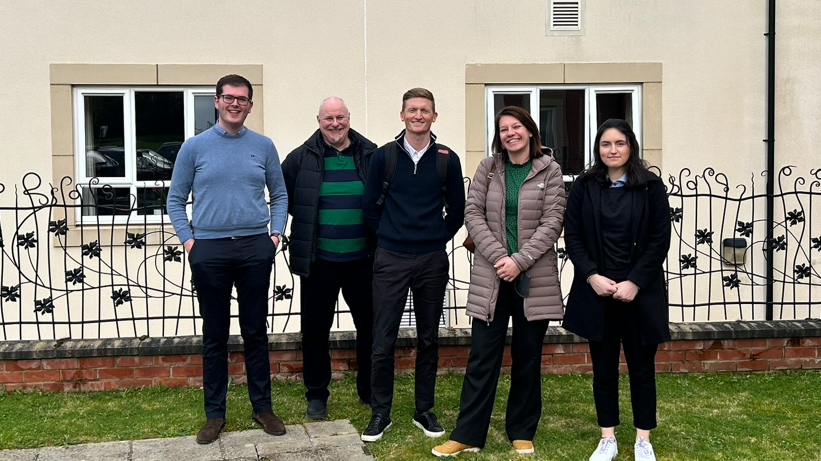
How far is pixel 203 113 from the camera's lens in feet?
24.8

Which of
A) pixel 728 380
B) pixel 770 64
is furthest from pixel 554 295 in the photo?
pixel 770 64

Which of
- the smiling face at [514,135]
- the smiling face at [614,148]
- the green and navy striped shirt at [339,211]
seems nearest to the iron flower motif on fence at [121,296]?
the green and navy striped shirt at [339,211]

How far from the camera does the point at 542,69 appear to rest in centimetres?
767

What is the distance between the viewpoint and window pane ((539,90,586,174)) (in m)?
7.84

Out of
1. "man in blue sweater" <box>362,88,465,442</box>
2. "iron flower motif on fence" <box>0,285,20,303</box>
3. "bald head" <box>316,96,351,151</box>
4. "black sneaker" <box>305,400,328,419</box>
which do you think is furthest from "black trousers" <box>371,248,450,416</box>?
"iron flower motif on fence" <box>0,285,20,303</box>

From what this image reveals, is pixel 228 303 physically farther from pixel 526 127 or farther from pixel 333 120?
pixel 526 127

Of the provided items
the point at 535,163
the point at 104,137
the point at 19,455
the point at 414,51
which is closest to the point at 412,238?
the point at 535,163

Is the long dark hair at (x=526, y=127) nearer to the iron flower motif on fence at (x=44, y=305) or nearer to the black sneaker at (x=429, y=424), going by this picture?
the black sneaker at (x=429, y=424)

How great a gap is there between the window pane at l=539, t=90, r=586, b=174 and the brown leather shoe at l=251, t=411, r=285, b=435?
4.36 metres

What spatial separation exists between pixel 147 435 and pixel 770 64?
645 cm

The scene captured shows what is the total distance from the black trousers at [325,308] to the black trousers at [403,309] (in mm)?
268

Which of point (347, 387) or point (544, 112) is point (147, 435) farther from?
point (544, 112)

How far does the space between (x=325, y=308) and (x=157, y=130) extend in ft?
12.0

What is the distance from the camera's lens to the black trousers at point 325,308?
458 cm
